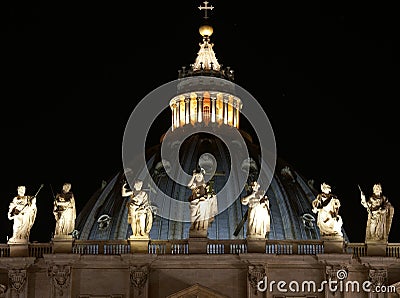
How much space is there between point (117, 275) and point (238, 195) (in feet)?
79.3

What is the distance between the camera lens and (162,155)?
10256 centimetres

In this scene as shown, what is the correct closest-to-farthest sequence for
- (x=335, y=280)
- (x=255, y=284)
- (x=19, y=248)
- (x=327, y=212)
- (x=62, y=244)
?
(x=255, y=284) < (x=335, y=280) < (x=62, y=244) < (x=19, y=248) < (x=327, y=212)

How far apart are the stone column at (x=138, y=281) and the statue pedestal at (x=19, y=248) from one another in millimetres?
5107

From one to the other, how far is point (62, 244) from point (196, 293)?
265 inches

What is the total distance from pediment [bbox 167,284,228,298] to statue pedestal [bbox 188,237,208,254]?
1.81 m

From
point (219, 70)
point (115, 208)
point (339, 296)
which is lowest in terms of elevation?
point (339, 296)

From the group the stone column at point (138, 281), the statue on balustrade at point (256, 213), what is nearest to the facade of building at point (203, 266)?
the stone column at point (138, 281)

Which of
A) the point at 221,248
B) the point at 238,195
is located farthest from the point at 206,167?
the point at 221,248

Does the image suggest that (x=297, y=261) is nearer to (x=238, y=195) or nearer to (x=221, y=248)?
(x=221, y=248)

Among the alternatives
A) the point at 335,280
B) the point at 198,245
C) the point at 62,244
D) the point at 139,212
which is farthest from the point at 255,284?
the point at 62,244

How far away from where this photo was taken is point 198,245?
74.3 m

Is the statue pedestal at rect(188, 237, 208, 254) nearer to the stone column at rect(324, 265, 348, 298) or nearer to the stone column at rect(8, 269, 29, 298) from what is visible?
the stone column at rect(324, 265, 348, 298)

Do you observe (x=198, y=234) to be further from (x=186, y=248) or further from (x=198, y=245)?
(x=186, y=248)

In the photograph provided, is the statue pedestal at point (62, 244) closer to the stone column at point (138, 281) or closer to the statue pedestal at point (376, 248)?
the stone column at point (138, 281)
